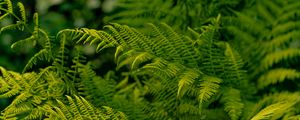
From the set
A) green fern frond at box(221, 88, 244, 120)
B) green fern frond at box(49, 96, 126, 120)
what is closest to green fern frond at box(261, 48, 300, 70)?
green fern frond at box(221, 88, 244, 120)

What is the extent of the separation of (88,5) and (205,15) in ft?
5.72

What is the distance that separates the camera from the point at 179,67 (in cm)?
151

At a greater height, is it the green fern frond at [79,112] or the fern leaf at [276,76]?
the green fern frond at [79,112]

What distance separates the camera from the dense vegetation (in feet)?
4.89

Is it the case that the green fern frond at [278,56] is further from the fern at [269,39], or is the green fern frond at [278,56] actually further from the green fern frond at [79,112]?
the green fern frond at [79,112]

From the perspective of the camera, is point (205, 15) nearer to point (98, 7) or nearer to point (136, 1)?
point (136, 1)

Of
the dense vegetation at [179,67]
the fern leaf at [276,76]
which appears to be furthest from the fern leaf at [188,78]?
the fern leaf at [276,76]

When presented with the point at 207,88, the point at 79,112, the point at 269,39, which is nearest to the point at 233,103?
the point at 207,88

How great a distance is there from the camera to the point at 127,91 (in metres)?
2.04

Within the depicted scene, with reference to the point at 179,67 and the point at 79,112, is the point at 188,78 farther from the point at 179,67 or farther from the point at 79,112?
the point at 79,112

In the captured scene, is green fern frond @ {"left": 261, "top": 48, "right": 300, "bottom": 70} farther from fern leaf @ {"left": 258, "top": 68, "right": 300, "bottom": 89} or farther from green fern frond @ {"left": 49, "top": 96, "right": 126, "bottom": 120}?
green fern frond @ {"left": 49, "top": 96, "right": 126, "bottom": 120}

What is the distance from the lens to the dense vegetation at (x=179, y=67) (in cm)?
149

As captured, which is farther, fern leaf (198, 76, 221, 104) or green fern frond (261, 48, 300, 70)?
green fern frond (261, 48, 300, 70)

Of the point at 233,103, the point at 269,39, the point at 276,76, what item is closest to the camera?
the point at 233,103
